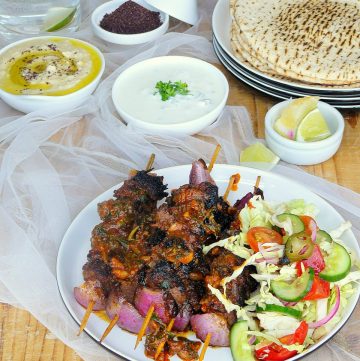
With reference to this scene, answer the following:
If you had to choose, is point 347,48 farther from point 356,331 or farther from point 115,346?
point 115,346

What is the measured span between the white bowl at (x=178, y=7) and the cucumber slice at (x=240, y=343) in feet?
8.32

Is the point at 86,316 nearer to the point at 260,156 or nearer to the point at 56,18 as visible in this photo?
the point at 260,156

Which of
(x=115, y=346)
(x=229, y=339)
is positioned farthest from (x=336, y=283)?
(x=115, y=346)

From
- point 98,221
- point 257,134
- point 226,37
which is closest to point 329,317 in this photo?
point 98,221

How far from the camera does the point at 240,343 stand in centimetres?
220

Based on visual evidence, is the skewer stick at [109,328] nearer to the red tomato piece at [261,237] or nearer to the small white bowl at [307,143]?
the red tomato piece at [261,237]

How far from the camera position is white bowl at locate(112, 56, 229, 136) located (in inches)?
134

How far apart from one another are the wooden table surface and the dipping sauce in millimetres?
210

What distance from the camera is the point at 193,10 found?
4270 millimetres

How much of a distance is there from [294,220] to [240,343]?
53cm

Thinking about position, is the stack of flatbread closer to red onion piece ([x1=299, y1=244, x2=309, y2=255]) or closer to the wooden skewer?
the wooden skewer

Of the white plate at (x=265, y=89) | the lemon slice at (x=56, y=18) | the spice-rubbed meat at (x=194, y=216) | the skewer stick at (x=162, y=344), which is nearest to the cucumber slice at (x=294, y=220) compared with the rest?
the spice-rubbed meat at (x=194, y=216)

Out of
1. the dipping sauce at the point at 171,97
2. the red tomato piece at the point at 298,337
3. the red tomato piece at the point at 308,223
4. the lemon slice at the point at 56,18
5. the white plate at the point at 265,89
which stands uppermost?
the red tomato piece at the point at 308,223

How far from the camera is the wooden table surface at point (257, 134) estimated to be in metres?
2.49
